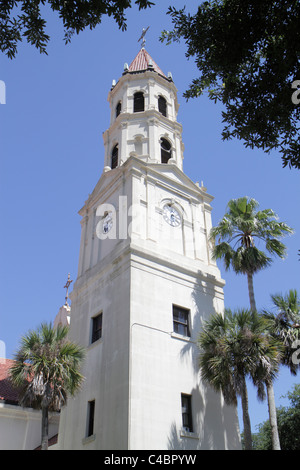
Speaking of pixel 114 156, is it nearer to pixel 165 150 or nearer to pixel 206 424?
pixel 165 150

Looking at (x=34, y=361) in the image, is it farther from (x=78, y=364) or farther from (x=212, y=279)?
(x=212, y=279)

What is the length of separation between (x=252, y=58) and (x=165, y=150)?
20.0m

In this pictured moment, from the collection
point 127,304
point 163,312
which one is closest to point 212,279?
point 163,312

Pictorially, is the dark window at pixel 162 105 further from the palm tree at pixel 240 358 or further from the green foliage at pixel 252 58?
the green foliage at pixel 252 58

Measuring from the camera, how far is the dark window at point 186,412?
19.8 metres

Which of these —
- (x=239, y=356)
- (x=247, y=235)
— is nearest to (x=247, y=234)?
(x=247, y=235)

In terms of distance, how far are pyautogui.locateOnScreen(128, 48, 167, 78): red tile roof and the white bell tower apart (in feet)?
14.5

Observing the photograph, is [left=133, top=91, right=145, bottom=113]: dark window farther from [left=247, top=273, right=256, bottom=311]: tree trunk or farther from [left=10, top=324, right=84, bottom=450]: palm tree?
[left=10, top=324, right=84, bottom=450]: palm tree

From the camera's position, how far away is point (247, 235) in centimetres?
2391

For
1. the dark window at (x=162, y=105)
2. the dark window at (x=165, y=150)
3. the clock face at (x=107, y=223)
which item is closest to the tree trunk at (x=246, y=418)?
the clock face at (x=107, y=223)

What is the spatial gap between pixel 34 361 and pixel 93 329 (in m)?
6.57

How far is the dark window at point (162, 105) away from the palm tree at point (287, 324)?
56.6 feet

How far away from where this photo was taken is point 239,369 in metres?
17.5

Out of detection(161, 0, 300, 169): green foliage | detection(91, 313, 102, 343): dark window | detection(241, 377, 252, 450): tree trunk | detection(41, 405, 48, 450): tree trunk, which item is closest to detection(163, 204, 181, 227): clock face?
detection(91, 313, 102, 343): dark window
